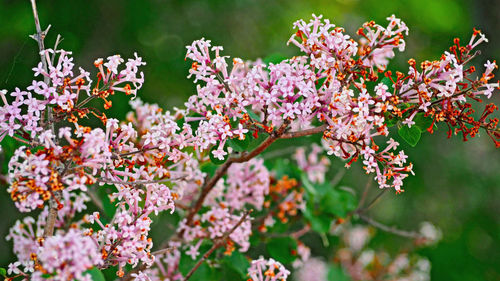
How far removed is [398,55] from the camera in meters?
4.10

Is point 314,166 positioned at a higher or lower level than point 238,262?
higher

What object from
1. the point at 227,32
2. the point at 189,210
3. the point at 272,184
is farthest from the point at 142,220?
the point at 227,32

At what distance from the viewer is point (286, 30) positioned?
4.14 m

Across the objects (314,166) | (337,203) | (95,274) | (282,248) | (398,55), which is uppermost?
(398,55)

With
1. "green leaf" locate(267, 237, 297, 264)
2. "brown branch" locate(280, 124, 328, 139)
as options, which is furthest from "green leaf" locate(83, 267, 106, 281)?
"green leaf" locate(267, 237, 297, 264)

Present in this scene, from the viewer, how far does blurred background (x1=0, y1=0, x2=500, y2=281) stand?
3.68 metres

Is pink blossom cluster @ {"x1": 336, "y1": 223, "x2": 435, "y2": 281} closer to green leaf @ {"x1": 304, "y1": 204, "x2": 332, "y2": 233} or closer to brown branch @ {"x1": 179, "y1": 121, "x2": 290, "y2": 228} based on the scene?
green leaf @ {"x1": 304, "y1": 204, "x2": 332, "y2": 233}

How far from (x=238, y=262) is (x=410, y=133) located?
0.85m

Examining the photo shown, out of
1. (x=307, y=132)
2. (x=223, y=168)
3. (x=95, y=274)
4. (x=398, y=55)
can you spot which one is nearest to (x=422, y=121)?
(x=307, y=132)

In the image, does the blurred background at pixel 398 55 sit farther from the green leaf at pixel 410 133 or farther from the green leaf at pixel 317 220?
the green leaf at pixel 410 133

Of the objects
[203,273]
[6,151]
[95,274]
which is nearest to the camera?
[95,274]

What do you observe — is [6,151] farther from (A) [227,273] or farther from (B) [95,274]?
(A) [227,273]

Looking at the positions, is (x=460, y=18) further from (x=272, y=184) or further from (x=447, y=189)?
(x=272, y=184)

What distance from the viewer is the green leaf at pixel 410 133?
1338 millimetres
